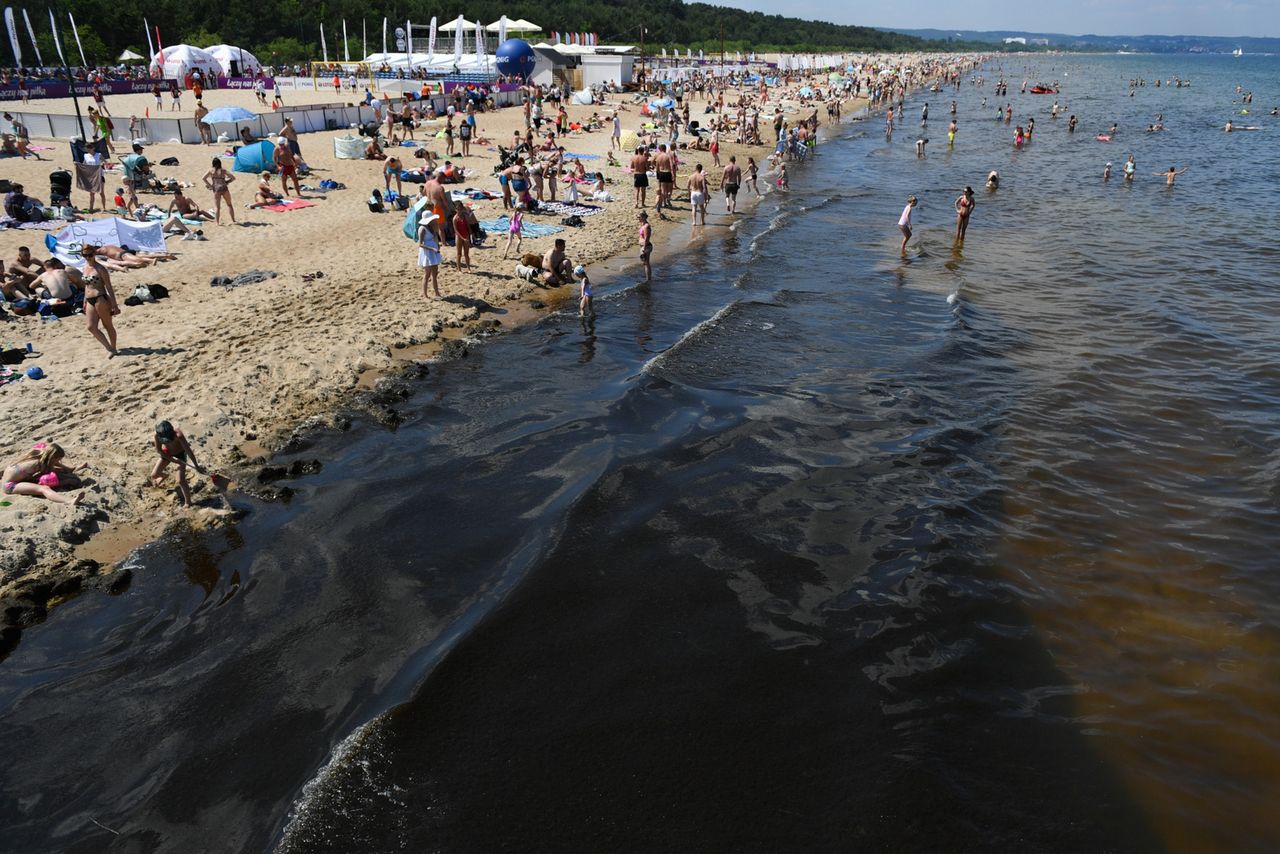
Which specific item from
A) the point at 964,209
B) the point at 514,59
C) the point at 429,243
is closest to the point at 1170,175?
the point at 964,209

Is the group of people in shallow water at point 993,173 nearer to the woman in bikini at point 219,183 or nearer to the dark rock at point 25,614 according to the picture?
the woman in bikini at point 219,183

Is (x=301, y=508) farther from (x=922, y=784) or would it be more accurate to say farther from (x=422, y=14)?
(x=422, y=14)

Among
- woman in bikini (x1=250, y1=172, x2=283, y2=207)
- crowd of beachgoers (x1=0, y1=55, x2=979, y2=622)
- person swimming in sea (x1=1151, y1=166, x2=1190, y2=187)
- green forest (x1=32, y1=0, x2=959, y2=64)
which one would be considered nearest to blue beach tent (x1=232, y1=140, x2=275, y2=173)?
crowd of beachgoers (x1=0, y1=55, x2=979, y2=622)

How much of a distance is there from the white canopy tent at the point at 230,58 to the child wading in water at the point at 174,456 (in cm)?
4801

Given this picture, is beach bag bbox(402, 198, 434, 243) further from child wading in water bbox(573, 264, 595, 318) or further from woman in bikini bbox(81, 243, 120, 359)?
woman in bikini bbox(81, 243, 120, 359)

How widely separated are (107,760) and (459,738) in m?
2.80

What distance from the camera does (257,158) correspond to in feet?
76.6

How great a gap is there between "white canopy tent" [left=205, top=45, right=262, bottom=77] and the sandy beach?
94.0 ft

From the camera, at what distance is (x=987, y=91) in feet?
301

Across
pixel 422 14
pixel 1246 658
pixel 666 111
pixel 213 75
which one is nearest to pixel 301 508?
pixel 1246 658

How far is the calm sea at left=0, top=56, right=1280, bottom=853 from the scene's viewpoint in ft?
20.0

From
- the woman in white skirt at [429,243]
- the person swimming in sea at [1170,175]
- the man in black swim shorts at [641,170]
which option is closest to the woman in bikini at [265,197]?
the woman in white skirt at [429,243]

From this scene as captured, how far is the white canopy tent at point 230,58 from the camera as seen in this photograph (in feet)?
156

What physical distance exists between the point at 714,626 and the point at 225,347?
380 inches
